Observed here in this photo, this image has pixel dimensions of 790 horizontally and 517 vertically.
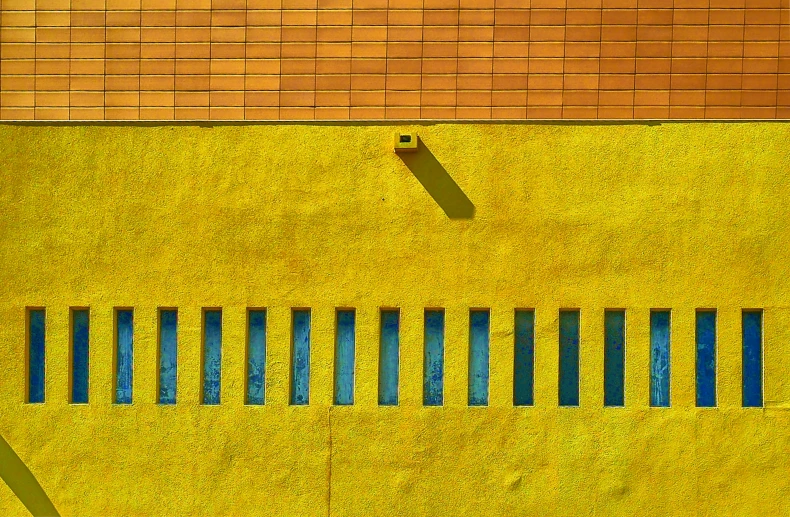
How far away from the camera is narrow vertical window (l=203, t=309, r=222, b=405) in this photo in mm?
10109

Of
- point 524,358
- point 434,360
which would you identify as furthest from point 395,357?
point 524,358

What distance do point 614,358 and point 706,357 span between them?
1.22m

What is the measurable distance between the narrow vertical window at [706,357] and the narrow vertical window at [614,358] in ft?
3.28

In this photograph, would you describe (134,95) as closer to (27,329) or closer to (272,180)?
(272,180)

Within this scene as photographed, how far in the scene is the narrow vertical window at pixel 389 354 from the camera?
10.0 m

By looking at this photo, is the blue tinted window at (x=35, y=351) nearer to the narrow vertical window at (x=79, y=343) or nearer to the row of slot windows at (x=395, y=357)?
the row of slot windows at (x=395, y=357)

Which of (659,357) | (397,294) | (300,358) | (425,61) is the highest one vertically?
(425,61)

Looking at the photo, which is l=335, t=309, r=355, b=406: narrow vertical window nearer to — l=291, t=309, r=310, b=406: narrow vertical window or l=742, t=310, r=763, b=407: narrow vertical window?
l=291, t=309, r=310, b=406: narrow vertical window

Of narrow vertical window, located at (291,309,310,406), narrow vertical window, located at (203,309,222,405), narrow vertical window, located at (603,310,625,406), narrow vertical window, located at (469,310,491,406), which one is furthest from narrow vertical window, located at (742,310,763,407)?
narrow vertical window, located at (203,309,222,405)

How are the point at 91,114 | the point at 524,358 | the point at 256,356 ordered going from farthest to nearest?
the point at 91,114, the point at 256,356, the point at 524,358

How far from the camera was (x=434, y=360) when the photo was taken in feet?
33.0

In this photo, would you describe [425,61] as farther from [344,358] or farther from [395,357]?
[344,358]

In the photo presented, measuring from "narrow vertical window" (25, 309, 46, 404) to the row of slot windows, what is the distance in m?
0.01

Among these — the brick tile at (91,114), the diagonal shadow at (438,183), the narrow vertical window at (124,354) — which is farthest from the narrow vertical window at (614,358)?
the brick tile at (91,114)
